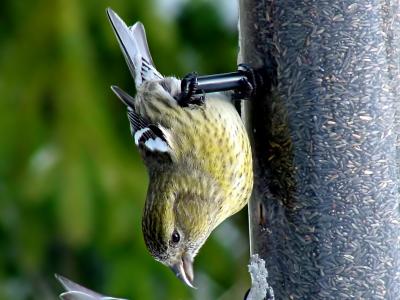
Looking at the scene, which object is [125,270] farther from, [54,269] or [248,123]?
[248,123]

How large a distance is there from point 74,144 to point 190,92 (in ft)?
4.11

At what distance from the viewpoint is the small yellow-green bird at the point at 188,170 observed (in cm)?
400

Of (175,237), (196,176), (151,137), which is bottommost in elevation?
(175,237)

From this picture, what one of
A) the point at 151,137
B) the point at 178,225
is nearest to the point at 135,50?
the point at 151,137

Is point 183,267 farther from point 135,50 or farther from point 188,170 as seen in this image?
point 135,50

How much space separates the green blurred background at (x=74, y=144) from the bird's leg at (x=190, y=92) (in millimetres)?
1001

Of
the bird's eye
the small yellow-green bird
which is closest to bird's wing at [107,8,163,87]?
the small yellow-green bird

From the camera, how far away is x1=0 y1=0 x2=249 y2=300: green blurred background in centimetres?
509

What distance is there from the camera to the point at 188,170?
165 inches

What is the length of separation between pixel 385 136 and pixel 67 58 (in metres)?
1.85

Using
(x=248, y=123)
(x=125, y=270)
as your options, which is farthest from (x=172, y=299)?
(x=248, y=123)

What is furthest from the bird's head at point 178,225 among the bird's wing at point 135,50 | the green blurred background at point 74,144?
the green blurred background at point 74,144

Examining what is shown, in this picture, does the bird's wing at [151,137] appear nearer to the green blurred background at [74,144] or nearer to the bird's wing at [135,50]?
the bird's wing at [135,50]

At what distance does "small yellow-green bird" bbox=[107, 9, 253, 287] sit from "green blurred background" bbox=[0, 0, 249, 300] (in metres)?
0.79
